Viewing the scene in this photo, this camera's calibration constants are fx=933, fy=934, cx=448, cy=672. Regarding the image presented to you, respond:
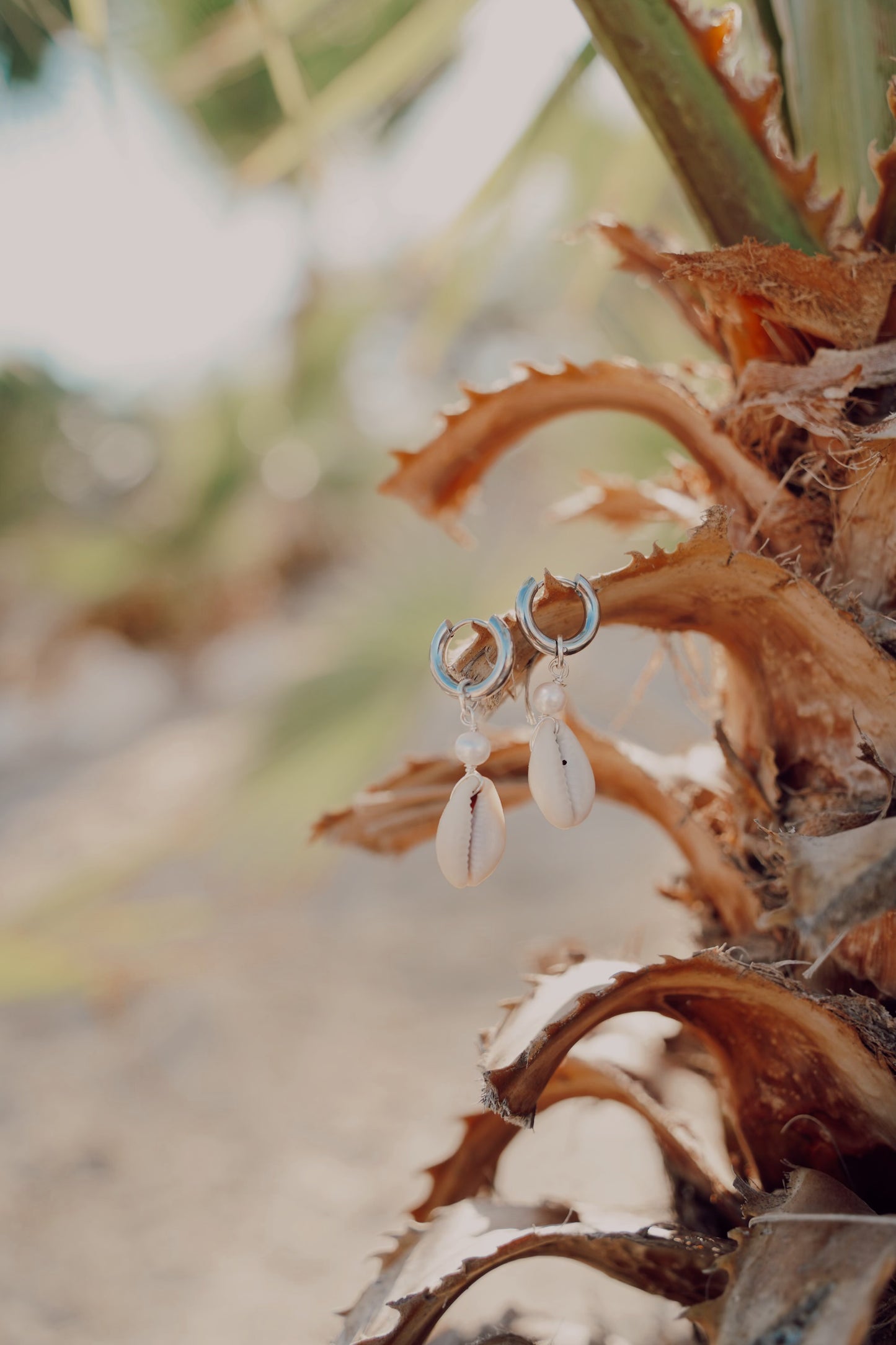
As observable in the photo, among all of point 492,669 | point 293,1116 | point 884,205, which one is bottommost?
point 293,1116

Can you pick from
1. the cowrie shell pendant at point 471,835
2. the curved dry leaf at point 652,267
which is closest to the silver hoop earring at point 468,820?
the cowrie shell pendant at point 471,835

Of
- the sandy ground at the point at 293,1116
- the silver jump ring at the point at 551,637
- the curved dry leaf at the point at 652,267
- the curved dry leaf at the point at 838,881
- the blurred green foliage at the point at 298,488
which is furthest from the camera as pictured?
the blurred green foliage at the point at 298,488

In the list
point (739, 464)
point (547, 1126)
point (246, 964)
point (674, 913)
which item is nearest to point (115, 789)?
point (246, 964)

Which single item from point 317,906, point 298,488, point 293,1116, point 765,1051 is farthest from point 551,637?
point 298,488

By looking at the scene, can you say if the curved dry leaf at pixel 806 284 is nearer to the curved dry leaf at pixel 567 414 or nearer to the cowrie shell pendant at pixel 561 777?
the curved dry leaf at pixel 567 414

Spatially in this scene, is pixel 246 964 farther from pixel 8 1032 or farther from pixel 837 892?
pixel 837 892

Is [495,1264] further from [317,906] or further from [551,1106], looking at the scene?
[317,906]
